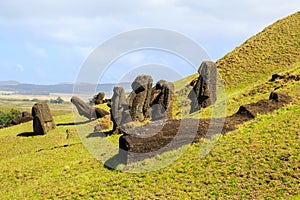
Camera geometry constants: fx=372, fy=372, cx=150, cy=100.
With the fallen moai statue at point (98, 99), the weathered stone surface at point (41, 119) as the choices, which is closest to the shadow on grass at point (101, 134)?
the weathered stone surface at point (41, 119)

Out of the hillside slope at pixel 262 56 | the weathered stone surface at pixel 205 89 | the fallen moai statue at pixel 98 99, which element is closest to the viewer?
the weathered stone surface at pixel 205 89

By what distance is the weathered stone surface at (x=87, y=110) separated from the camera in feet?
139

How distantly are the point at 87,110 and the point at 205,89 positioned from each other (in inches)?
577

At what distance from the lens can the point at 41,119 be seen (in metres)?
36.4

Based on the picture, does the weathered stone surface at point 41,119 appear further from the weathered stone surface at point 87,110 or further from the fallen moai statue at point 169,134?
the fallen moai statue at point 169,134

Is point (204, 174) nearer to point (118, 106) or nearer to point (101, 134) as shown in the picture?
point (118, 106)

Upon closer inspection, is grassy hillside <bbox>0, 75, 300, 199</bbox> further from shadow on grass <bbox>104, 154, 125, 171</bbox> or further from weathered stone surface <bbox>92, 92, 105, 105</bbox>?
weathered stone surface <bbox>92, 92, 105, 105</bbox>

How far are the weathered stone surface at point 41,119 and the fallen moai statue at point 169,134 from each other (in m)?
17.3

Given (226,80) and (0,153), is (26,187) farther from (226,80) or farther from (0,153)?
(226,80)

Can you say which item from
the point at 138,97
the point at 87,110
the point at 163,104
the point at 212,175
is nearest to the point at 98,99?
the point at 87,110

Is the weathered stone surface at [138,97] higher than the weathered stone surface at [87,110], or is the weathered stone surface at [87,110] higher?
the weathered stone surface at [138,97]

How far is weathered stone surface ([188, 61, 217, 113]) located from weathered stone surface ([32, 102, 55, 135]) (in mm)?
14420

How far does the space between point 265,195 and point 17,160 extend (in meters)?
19.5

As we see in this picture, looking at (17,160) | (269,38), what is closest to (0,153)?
(17,160)
